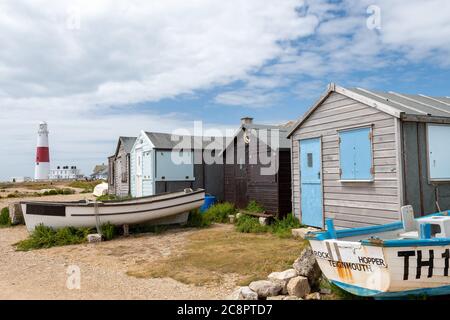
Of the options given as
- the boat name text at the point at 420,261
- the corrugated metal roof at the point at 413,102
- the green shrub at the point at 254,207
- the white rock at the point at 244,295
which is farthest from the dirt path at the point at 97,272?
the corrugated metal roof at the point at 413,102

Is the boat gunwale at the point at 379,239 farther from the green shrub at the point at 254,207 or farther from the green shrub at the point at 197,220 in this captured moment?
the green shrub at the point at 197,220

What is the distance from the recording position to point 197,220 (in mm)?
14203

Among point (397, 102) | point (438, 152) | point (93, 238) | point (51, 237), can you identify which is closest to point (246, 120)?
point (397, 102)

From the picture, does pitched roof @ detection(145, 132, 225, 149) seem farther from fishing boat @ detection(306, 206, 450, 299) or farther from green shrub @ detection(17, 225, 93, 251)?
fishing boat @ detection(306, 206, 450, 299)

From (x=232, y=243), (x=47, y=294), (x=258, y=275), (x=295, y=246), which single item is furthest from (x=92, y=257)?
(x=295, y=246)

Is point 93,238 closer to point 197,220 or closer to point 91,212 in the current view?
point 91,212

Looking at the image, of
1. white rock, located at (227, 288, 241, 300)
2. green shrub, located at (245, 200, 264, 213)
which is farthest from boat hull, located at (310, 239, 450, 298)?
green shrub, located at (245, 200, 264, 213)

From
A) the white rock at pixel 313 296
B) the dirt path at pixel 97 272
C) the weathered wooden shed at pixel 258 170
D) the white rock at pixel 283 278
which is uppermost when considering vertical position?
the weathered wooden shed at pixel 258 170

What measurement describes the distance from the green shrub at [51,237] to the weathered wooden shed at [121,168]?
42.1 ft

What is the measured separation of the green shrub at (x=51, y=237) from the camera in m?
10.6

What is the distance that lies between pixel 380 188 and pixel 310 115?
349 centimetres

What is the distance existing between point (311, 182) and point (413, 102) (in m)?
3.57

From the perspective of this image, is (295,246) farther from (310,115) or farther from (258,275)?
(310,115)

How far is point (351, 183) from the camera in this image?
9.62 meters
